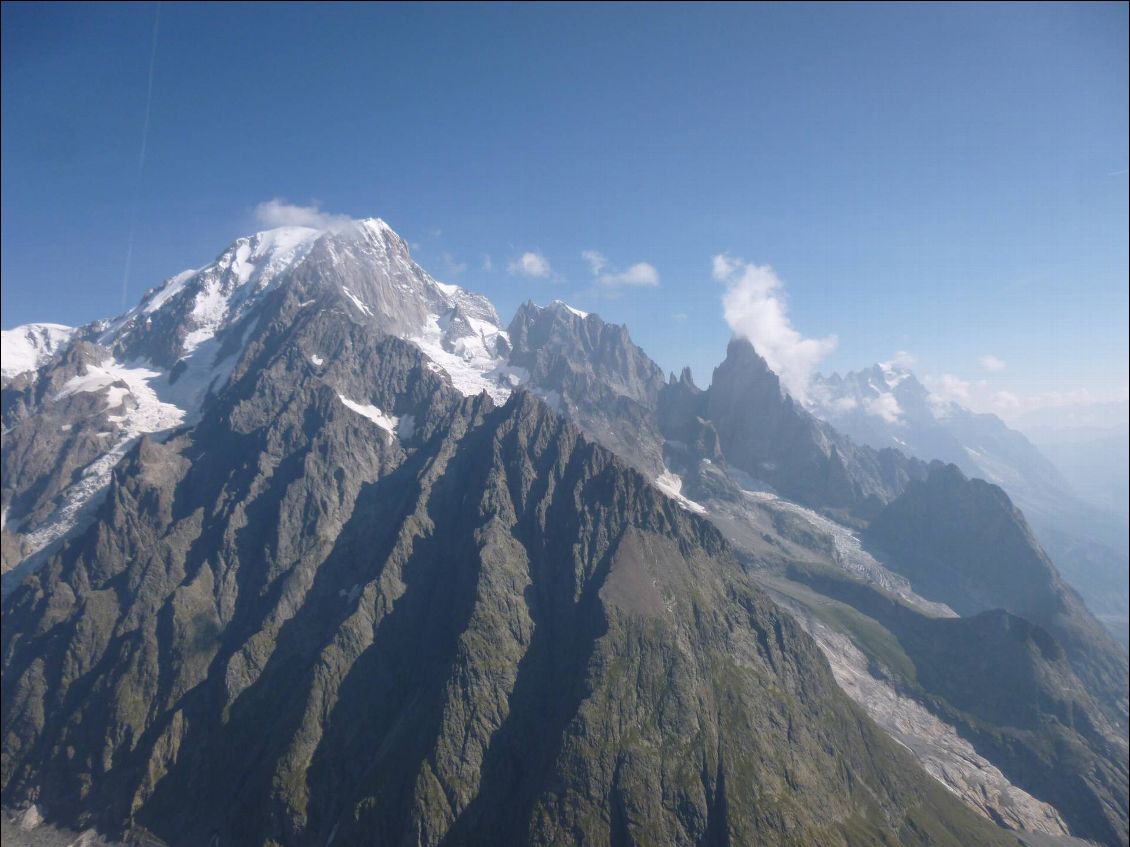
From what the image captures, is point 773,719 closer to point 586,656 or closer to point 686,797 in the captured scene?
point 686,797

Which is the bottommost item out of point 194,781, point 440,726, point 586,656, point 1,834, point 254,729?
point 1,834

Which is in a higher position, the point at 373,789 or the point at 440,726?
the point at 440,726

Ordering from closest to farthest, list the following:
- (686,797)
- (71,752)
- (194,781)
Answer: (686,797), (194,781), (71,752)

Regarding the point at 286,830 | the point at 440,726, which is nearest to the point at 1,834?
the point at 286,830

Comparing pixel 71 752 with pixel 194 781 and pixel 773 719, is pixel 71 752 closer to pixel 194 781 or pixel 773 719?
pixel 194 781

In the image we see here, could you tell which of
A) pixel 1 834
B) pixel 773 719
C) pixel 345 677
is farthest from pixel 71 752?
pixel 773 719

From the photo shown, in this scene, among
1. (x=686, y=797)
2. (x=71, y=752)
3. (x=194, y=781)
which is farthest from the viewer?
(x=71, y=752)

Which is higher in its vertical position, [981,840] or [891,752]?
[891,752]

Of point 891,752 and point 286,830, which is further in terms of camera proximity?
point 891,752

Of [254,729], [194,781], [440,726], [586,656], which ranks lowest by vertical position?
[194,781]
